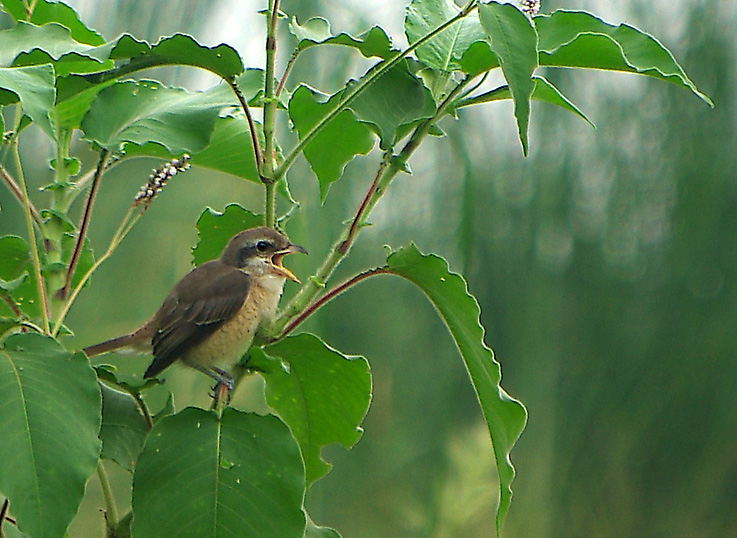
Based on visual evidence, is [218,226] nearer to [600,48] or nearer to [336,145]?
[336,145]

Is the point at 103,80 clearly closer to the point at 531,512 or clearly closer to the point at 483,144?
the point at 483,144

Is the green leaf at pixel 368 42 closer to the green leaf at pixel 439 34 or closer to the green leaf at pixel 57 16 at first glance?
the green leaf at pixel 439 34

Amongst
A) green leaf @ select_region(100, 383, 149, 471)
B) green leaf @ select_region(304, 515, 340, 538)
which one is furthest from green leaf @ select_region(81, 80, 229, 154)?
green leaf @ select_region(304, 515, 340, 538)

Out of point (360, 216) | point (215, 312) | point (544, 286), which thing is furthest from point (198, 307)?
point (544, 286)

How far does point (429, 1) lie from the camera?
759 mm

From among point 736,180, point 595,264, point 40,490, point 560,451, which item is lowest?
point 560,451

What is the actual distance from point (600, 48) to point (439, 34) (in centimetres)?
15

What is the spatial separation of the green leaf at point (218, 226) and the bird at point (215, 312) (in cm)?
1

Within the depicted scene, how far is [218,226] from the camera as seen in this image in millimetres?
981

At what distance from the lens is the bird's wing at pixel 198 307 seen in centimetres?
99

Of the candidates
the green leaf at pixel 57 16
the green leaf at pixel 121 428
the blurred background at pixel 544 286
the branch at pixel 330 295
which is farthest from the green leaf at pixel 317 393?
the blurred background at pixel 544 286

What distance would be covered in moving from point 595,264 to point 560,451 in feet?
1.43

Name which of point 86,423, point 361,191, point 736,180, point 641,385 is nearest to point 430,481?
point 641,385

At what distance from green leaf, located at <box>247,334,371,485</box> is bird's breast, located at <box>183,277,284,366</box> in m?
0.11
